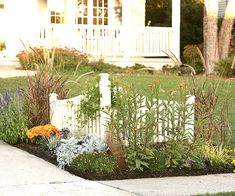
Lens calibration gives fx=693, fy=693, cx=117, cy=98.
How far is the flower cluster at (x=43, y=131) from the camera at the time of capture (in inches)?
447

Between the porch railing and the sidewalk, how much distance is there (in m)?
15.0

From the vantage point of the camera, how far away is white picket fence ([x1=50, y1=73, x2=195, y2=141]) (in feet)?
33.9

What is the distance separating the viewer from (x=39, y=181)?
9078 mm

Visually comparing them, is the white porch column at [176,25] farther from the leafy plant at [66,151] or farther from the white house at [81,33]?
the leafy plant at [66,151]

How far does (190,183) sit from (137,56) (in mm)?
17599

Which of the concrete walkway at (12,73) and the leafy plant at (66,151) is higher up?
the concrete walkway at (12,73)

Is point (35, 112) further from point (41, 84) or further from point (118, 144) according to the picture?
point (118, 144)

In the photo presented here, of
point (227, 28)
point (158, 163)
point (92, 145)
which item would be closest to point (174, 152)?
point (158, 163)

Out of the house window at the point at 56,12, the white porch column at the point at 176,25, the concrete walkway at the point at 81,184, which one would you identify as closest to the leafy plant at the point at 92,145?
the concrete walkway at the point at 81,184

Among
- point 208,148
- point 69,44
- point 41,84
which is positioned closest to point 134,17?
point 69,44

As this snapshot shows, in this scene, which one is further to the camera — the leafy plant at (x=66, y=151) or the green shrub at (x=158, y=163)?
the leafy plant at (x=66, y=151)

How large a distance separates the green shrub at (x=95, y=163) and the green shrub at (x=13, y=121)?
2161 mm

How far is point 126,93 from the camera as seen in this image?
10.2 meters

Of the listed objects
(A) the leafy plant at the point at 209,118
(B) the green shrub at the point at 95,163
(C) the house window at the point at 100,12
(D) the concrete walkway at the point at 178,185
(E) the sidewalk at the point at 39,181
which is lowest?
(D) the concrete walkway at the point at 178,185
